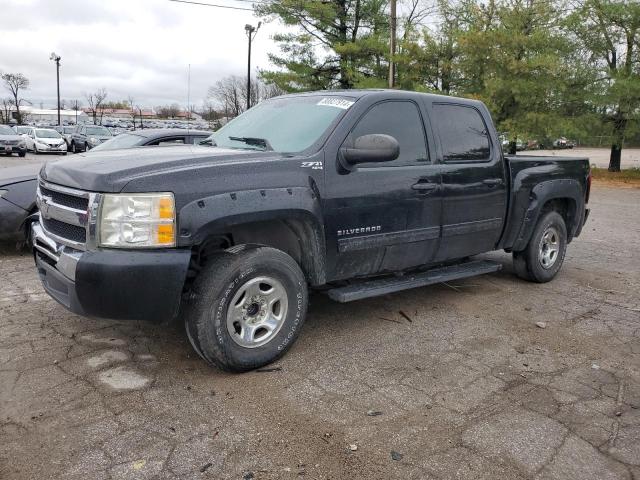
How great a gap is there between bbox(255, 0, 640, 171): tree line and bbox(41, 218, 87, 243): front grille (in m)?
17.8

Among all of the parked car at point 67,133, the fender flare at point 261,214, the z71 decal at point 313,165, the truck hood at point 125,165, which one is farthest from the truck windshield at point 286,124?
the parked car at point 67,133

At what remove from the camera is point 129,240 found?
10.2ft

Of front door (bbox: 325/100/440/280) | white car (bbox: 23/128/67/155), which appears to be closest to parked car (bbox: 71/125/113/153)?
white car (bbox: 23/128/67/155)

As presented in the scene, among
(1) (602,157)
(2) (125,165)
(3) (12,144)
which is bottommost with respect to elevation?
(2) (125,165)

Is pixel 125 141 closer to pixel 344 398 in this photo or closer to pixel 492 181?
pixel 492 181

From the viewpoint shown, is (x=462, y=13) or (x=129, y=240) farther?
(x=462, y=13)

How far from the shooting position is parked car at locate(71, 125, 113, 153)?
28856mm

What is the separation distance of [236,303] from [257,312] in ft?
0.66

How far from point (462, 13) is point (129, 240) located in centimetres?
2260

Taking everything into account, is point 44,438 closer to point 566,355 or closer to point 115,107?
point 566,355

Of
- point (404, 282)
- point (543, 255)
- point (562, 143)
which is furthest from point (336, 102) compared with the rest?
point (562, 143)

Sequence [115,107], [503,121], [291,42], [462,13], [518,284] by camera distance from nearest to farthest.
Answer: [518,284], [503,121], [462,13], [291,42], [115,107]

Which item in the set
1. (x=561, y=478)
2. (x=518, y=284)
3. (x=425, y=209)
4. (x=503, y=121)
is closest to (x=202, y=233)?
(x=425, y=209)

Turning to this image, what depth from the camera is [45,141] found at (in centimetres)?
2820
